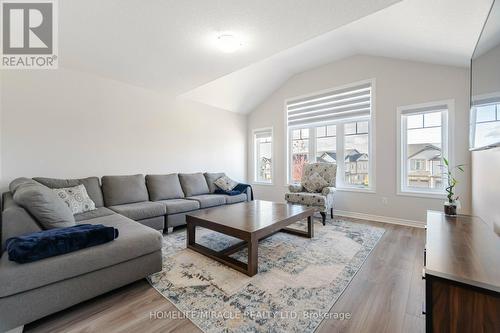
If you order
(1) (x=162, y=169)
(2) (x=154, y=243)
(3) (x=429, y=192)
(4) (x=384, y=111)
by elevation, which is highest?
(4) (x=384, y=111)

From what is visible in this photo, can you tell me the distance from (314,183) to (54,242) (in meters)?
3.86

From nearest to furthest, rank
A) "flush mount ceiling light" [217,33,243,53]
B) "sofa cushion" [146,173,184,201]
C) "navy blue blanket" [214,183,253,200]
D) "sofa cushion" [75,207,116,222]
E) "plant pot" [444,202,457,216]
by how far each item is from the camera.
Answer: "plant pot" [444,202,457,216], "flush mount ceiling light" [217,33,243,53], "sofa cushion" [75,207,116,222], "sofa cushion" [146,173,184,201], "navy blue blanket" [214,183,253,200]

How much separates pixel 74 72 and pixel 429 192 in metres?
5.90

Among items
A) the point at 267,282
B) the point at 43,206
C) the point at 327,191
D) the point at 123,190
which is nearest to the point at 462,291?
the point at 267,282

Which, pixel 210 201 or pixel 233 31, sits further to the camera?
pixel 210 201

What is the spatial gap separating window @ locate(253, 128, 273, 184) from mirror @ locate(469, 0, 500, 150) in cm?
407

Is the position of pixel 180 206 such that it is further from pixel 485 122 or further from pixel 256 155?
pixel 485 122

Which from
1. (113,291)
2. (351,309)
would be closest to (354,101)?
(351,309)

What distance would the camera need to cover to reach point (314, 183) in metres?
4.30

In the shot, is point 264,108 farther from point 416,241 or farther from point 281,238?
point 416,241

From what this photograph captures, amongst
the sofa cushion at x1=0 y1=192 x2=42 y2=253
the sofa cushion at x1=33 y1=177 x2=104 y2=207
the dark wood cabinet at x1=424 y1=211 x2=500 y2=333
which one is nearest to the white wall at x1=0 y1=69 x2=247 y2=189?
the sofa cushion at x1=33 y1=177 x2=104 y2=207

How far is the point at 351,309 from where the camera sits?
1614 millimetres

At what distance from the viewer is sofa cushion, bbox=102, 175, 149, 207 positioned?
3.26 meters

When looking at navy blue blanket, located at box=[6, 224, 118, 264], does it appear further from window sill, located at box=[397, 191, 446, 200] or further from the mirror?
window sill, located at box=[397, 191, 446, 200]
